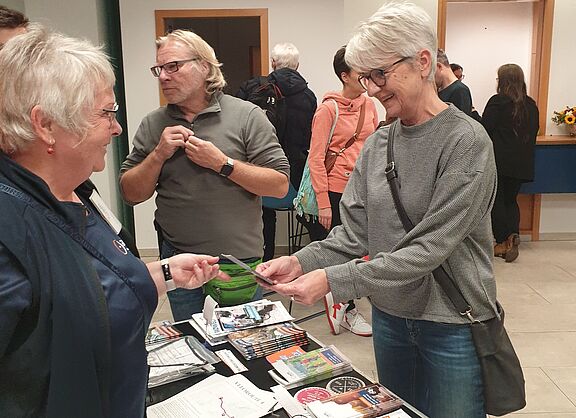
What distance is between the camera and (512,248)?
520 centimetres

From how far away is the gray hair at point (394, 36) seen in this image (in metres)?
1.42

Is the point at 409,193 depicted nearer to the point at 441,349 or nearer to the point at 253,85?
Result: the point at 441,349

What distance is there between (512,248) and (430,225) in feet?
13.6

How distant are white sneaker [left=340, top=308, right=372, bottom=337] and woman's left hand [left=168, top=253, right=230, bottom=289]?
2275 millimetres

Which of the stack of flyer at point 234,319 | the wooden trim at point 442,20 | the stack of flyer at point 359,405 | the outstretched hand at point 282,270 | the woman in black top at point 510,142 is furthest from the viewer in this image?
the wooden trim at point 442,20

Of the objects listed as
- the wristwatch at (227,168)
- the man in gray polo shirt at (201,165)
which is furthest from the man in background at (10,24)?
the wristwatch at (227,168)

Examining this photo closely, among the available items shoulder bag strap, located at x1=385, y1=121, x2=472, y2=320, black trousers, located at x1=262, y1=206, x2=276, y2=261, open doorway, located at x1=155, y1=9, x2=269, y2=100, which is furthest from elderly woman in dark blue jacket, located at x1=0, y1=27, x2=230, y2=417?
open doorway, located at x1=155, y1=9, x2=269, y2=100

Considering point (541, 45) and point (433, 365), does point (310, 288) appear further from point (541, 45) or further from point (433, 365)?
point (541, 45)

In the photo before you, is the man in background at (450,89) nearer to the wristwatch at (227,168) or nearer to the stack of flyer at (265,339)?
the wristwatch at (227,168)

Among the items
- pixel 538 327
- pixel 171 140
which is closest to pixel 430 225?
pixel 171 140

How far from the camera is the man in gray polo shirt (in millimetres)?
2045

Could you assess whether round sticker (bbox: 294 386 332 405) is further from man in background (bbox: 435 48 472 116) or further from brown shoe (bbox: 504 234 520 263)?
brown shoe (bbox: 504 234 520 263)

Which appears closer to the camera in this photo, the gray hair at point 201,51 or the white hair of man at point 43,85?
the white hair of man at point 43,85

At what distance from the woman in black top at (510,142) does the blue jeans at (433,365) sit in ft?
12.6
